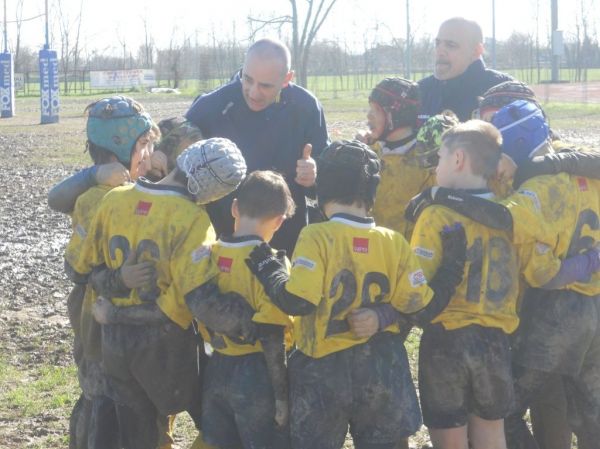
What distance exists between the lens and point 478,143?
12.0 feet

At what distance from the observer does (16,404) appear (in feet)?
17.7

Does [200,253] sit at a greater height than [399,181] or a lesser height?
lesser

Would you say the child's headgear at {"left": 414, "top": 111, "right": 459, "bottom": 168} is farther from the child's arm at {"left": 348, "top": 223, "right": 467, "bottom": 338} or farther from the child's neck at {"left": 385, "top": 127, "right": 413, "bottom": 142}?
the child's arm at {"left": 348, "top": 223, "right": 467, "bottom": 338}

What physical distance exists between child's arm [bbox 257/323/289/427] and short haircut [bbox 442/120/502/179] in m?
1.05

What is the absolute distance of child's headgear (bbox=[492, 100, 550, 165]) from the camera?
388 cm

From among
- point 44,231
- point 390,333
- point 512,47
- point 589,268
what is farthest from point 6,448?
point 512,47

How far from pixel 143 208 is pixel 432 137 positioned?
1.40 meters

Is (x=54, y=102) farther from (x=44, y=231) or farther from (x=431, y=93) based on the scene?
(x=431, y=93)

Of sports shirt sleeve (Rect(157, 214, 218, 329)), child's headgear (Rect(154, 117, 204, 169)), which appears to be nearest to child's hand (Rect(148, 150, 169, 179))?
child's headgear (Rect(154, 117, 204, 169))

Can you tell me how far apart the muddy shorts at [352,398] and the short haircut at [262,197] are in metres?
0.59

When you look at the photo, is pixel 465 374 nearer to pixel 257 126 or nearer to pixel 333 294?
pixel 333 294

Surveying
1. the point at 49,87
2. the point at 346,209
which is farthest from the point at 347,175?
the point at 49,87

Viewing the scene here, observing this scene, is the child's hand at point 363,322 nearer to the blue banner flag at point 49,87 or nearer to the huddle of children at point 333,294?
the huddle of children at point 333,294

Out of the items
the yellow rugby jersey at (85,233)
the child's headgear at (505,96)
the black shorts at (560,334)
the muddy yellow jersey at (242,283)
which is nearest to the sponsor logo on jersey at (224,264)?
the muddy yellow jersey at (242,283)
